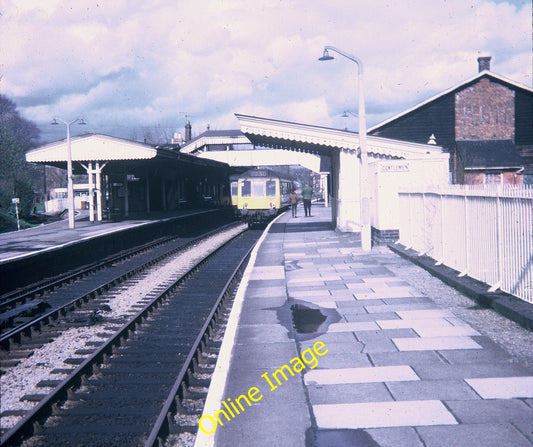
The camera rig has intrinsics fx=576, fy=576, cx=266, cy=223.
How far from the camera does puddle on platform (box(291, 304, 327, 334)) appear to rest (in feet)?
25.3

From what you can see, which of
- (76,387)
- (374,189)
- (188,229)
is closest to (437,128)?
(188,229)

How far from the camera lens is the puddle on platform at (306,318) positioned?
7.70 metres

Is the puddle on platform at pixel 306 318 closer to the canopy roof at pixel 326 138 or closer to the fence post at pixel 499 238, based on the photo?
the fence post at pixel 499 238

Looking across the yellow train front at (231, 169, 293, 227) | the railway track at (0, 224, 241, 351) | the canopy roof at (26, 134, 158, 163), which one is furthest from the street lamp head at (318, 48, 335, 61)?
the yellow train front at (231, 169, 293, 227)

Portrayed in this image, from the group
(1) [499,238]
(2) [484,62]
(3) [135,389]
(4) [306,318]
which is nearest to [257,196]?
(2) [484,62]

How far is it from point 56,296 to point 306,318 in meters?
5.90

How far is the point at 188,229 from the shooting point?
31094 mm

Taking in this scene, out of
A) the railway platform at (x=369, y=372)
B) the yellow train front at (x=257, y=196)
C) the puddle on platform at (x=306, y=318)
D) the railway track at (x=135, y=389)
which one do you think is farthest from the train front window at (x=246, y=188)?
the puddle on platform at (x=306, y=318)

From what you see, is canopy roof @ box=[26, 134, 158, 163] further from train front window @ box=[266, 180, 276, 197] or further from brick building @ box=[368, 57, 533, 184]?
brick building @ box=[368, 57, 533, 184]

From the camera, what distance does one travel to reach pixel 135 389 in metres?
6.00

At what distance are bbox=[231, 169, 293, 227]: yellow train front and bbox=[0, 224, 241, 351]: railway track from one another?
11.8 m

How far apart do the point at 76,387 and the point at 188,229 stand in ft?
82.7

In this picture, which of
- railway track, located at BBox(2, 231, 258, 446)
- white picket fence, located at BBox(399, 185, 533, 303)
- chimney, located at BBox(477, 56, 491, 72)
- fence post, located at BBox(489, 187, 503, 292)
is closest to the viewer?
railway track, located at BBox(2, 231, 258, 446)

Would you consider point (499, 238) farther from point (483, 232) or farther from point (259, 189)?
point (259, 189)
